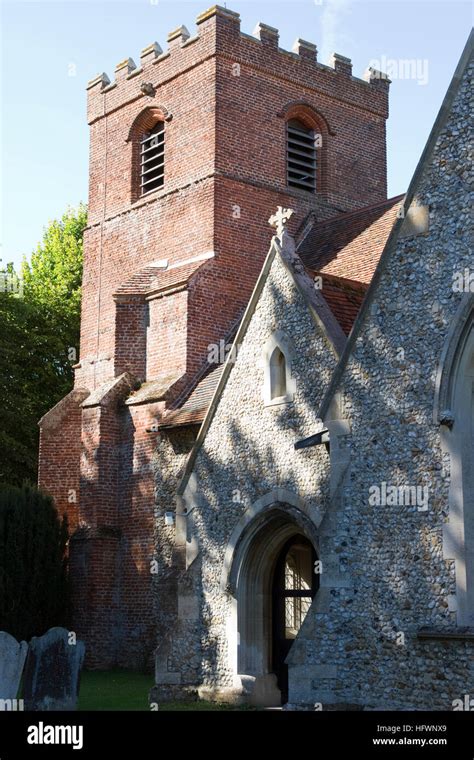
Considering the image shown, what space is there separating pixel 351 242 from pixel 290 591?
8.41 metres

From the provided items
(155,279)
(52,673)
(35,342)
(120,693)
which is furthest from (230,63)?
(52,673)

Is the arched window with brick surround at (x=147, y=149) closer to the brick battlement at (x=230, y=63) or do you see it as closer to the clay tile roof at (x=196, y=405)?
the brick battlement at (x=230, y=63)

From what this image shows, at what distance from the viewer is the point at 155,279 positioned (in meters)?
23.2

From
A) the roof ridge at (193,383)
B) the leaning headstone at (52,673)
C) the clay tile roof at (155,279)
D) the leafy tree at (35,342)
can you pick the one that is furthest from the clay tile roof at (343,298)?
the leafy tree at (35,342)

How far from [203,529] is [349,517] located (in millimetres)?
3993

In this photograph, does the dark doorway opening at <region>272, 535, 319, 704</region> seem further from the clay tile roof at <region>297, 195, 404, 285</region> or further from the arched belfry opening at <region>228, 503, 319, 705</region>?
the clay tile roof at <region>297, 195, 404, 285</region>

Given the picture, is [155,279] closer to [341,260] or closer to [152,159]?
[152,159]

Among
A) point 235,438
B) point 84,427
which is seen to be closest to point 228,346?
point 84,427

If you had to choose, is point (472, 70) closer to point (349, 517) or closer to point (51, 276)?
point (349, 517)

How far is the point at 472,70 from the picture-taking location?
1310 cm

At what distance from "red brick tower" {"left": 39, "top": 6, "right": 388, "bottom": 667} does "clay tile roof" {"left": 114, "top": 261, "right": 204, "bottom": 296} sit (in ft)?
0.16

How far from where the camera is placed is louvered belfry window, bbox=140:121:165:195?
81.9ft

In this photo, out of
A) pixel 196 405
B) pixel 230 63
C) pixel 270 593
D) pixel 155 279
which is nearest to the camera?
pixel 270 593

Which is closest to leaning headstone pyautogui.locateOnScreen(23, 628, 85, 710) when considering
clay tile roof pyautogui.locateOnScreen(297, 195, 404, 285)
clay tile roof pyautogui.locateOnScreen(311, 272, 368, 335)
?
clay tile roof pyautogui.locateOnScreen(311, 272, 368, 335)
